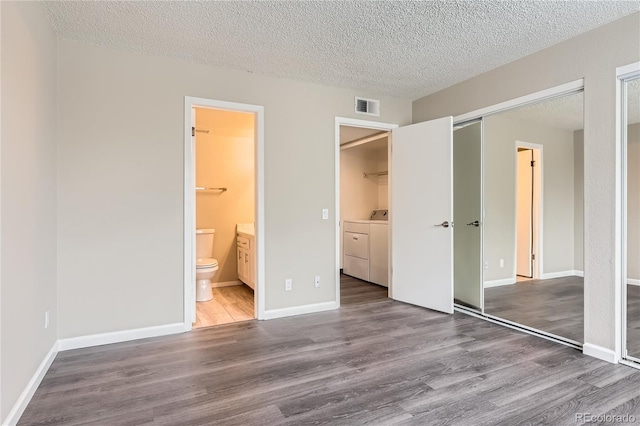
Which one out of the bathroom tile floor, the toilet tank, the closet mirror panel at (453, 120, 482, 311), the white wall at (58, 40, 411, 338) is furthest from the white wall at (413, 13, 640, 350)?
the toilet tank

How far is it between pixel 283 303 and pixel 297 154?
5.04 feet

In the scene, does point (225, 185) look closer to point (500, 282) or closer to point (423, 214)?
point (423, 214)

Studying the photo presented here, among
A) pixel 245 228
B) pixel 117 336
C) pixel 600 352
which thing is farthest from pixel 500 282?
pixel 117 336

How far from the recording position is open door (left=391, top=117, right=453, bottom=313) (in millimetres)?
3588

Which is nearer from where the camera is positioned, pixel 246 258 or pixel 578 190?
pixel 578 190

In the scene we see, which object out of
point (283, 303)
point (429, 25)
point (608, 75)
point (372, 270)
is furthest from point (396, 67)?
point (372, 270)

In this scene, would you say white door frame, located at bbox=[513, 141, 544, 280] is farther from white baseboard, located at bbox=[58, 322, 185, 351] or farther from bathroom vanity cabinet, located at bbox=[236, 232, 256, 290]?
white baseboard, located at bbox=[58, 322, 185, 351]

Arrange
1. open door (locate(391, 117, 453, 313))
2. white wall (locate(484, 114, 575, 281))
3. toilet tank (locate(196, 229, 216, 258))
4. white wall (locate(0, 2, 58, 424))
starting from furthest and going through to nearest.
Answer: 1. toilet tank (locate(196, 229, 216, 258))
2. white wall (locate(484, 114, 575, 281))
3. open door (locate(391, 117, 453, 313))
4. white wall (locate(0, 2, 58, 424))

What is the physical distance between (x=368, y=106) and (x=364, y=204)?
9.24 feet

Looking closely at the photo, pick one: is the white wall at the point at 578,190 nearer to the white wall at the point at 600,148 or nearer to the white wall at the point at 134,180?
the white wall at the point at 600,148

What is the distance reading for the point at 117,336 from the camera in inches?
111

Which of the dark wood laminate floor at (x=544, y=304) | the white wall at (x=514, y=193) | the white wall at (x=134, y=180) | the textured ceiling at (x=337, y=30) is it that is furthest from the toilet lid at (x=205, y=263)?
the white wall at (x=514, y=193)

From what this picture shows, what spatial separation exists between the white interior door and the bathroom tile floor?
3477 mm

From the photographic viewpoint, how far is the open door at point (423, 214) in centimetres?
359
